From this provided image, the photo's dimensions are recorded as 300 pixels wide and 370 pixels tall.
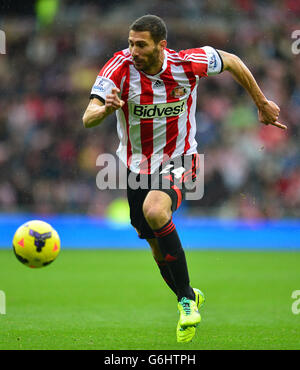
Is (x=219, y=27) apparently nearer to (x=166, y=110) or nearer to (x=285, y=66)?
(x=285, y=66)

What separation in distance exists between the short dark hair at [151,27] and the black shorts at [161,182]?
105cm

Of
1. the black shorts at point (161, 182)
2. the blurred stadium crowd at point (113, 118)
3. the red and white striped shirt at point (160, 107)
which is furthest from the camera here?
the blurred stadium crowd at point (113, 118)

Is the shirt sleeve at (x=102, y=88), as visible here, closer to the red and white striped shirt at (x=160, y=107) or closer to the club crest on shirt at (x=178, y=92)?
the red and white striped shirt at (x=160, y=107)

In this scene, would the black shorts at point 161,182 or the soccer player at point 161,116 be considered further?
the black shorts at point 161,182

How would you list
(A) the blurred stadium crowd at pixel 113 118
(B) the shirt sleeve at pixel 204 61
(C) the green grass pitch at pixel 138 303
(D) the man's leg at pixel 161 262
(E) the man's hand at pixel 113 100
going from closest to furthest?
(E) the man's hand at pixel 113 100
(C) the green grass pitch at pixel 138 303
(B) the shirt sleeve at pixel 204 61
(D) the man's leg at pixel 161 262
(A) the blurred stadium crowd at pixel 113 118

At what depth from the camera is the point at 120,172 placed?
14.0 m

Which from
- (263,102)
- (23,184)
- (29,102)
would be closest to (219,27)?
(29,102)

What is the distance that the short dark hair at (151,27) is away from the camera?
5402 mm

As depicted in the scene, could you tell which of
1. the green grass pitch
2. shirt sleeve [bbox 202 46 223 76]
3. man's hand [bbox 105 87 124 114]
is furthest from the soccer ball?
shirt sleeve [bbox 202 46 223 76]

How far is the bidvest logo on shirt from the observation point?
576 cm

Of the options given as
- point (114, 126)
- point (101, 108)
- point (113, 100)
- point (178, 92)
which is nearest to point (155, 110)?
point (178, 92)

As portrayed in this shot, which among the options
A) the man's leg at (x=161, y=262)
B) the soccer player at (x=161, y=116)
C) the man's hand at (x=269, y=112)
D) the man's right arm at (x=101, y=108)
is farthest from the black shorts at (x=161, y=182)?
the man's right arm at (x=101, y=108)
